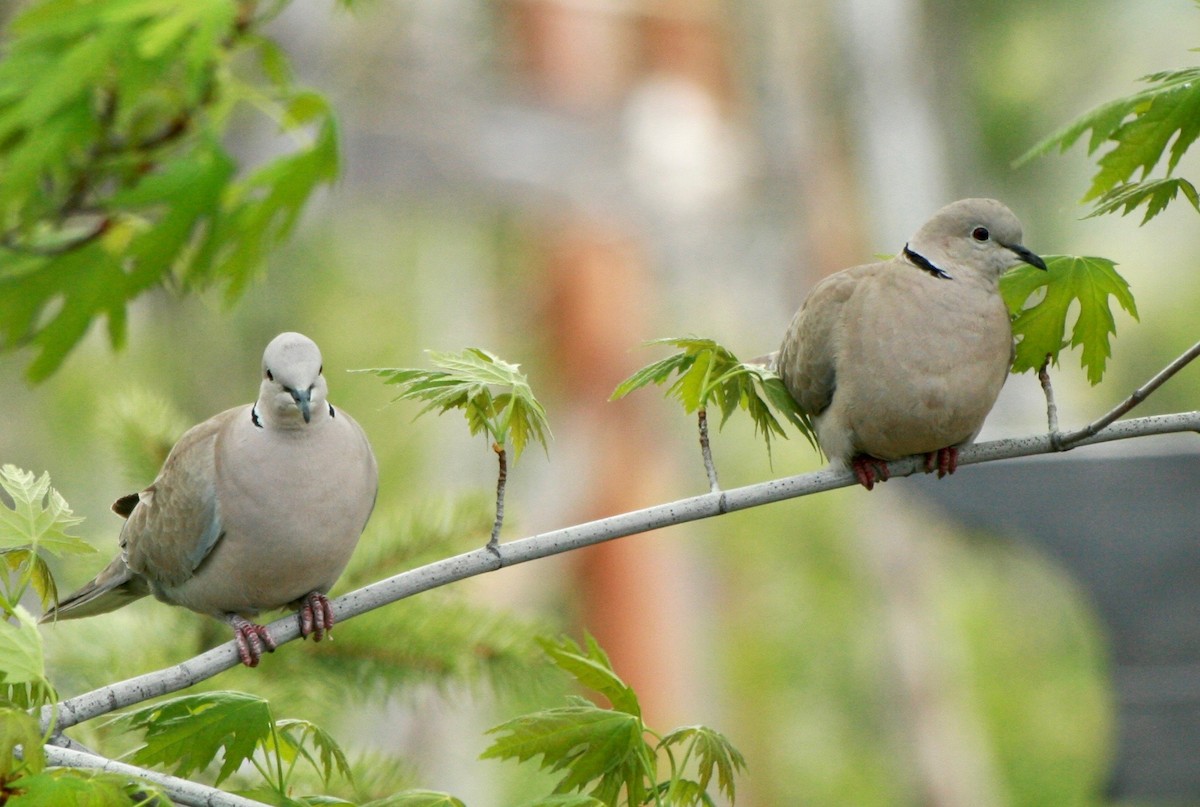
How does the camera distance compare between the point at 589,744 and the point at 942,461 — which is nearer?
the point at 589,744

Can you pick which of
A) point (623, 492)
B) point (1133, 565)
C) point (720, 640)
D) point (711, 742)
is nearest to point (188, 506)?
point (711, 742)

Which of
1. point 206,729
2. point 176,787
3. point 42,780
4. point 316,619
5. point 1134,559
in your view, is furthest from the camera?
point 1134,559

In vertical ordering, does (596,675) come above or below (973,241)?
below

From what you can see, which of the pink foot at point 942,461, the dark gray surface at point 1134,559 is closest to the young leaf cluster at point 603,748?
the pink foot at point 942,461

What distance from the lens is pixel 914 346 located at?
123 centimetres

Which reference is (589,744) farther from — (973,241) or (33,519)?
(973,241)

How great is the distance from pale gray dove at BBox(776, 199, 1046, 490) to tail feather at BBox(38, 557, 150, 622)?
774mm

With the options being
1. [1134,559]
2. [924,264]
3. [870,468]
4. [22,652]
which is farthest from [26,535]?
[1134,559]

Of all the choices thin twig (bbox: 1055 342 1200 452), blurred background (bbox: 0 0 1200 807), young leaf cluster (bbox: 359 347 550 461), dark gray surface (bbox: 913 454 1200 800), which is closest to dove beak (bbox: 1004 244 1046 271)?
thin twig (bbox: 1055 342 1200 452)

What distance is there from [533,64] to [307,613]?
14.0ft

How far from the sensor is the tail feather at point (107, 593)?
4.61 feet

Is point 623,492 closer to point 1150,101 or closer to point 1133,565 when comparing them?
point 1133,565

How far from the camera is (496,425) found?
941mm

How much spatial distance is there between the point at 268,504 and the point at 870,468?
1.90ft
